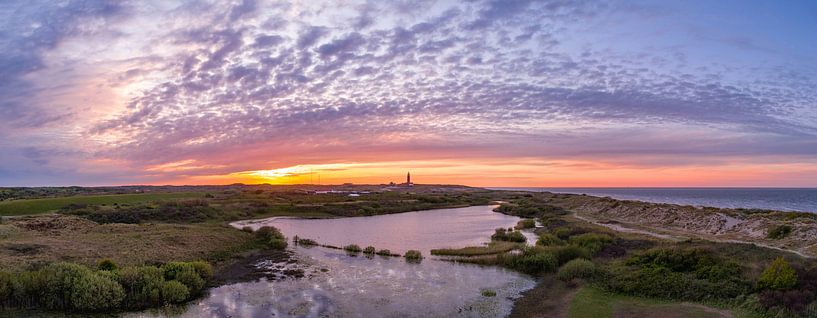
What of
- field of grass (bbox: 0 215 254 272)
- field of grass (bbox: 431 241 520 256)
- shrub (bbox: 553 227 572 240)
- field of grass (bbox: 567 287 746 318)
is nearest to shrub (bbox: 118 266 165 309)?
field of grass (bbox: 0 215 254 272)

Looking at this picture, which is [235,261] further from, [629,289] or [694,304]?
[694,304]

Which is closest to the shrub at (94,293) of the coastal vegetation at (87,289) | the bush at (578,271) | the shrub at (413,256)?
the coastal vegetation at (87,289)

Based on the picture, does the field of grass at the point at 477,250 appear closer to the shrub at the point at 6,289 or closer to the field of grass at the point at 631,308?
the field of grass at the point at 631,308

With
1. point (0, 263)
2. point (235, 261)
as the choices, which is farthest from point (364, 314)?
point (0, 263)

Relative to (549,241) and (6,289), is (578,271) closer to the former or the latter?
(549,241)

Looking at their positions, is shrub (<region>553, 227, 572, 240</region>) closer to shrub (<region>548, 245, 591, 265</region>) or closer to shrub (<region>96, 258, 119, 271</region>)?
shrub (<region>548, 245, 591, 265</region>)
